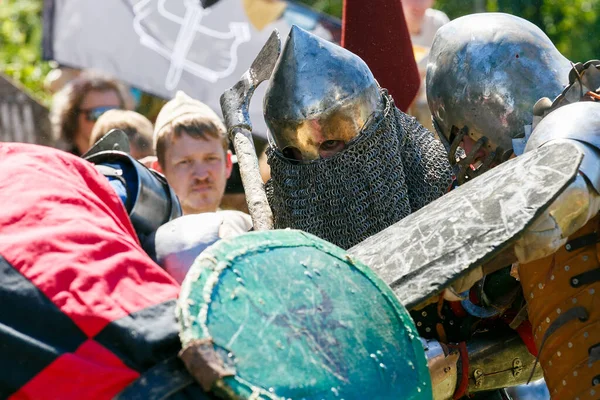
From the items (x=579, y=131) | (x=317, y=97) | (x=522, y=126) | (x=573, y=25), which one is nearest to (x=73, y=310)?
(x=579, y=131)

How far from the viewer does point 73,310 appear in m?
1.94

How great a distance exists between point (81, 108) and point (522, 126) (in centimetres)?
301

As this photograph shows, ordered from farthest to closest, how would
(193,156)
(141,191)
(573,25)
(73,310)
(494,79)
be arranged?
1. (573,25)
2. (193,156)
3. (494,79)
4. (141,191)
5. (73,310)

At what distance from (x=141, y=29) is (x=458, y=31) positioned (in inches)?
134

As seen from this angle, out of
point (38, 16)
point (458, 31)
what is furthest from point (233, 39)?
point (38, 16)

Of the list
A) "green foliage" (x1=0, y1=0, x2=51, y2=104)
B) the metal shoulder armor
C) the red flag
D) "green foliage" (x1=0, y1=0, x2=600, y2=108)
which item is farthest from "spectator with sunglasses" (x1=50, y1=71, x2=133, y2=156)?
"green foliage" (x1=0, y1=0, x2=51, y2=104)

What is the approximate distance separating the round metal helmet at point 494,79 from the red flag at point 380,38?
0.80 m

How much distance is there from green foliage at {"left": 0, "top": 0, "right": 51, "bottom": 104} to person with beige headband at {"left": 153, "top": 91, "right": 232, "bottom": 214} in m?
5.67

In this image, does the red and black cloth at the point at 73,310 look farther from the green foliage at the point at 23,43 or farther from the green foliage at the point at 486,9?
the green foliage at the point at 23,43

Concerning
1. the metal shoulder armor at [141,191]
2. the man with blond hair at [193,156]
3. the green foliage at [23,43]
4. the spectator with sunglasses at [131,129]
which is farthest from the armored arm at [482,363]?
the green foliage at [23,43]

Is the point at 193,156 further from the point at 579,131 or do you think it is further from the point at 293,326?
the point at 293,326

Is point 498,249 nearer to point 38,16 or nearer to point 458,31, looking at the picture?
point 458,31

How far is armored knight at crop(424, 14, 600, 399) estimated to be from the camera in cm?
271

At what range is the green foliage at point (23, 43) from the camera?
10.4 meters
